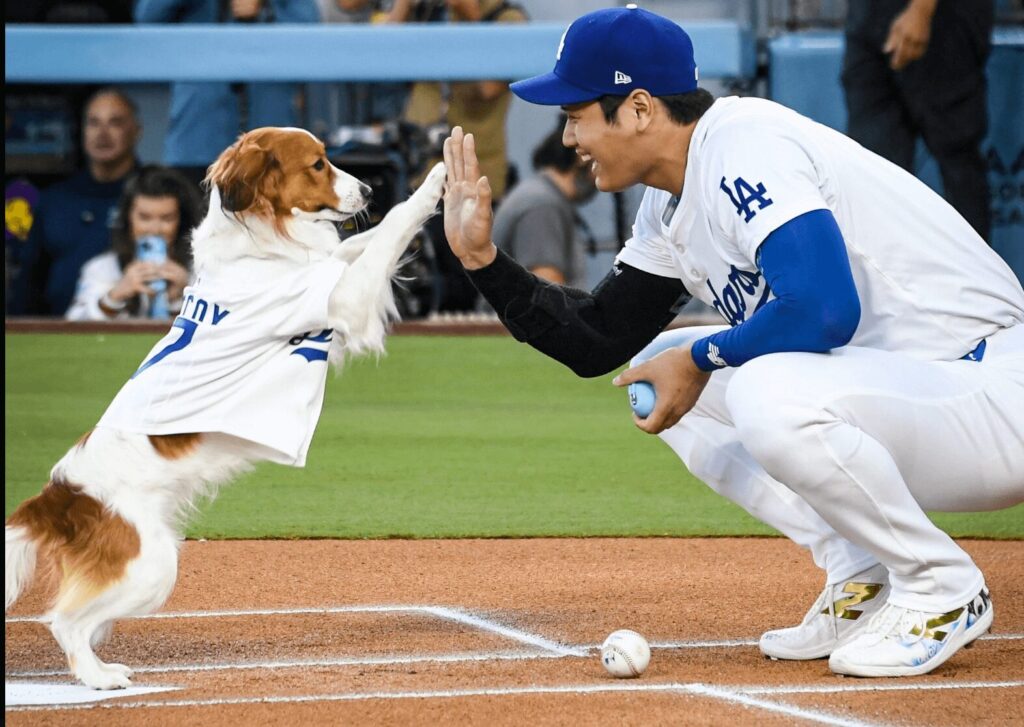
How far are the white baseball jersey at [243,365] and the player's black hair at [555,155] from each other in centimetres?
787

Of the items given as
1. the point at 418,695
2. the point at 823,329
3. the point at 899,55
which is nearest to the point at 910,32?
the point at 899,55

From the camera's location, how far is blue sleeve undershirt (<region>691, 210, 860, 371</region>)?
143 inches

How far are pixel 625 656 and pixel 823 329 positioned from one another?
0.92 meters

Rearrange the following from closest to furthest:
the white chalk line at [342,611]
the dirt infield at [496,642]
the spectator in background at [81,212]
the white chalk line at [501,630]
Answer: the dirt infield at [496,642] < the white chalk line at [501,630] < the white chalk line at [342,611] < the spectator in background at [81,212]

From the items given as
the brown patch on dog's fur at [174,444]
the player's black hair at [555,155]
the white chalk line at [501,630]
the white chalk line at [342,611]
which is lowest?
the player's black hair at [555,155]

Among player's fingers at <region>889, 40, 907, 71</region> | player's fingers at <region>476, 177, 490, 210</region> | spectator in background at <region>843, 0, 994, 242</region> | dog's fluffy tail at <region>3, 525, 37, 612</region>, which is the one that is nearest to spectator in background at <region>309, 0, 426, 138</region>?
spectator in background at <region>843, 0, 994, 242</region>

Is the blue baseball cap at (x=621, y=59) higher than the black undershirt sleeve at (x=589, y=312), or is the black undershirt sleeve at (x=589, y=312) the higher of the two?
the blue baseball cap at (x=621, y=59)

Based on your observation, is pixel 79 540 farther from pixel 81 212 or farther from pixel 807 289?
pixel 81 212

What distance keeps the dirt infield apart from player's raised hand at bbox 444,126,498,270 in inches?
42.5

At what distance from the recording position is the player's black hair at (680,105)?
3.99 meters

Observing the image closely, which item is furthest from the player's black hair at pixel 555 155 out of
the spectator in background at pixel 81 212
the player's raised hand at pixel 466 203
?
the player's raised hand at pixel 466 203

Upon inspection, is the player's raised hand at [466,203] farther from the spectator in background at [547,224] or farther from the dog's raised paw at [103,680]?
the spectator in background at [547,224]

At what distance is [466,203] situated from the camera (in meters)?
4.14

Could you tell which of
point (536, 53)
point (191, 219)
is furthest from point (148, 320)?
point (536, 53)
